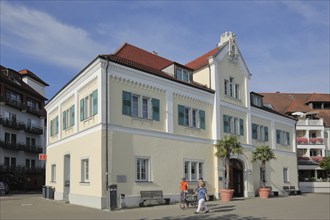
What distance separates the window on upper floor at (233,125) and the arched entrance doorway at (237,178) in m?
2.32

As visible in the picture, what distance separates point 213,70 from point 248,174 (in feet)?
29.5

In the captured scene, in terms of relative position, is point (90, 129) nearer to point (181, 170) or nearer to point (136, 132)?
point (136, 132)

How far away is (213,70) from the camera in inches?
1150

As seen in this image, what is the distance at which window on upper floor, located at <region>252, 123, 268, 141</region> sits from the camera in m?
33.9

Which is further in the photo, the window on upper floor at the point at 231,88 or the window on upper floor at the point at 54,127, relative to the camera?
the window on upper floor at the point at 231,88

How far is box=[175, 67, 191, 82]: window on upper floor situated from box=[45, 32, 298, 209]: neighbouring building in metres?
0.07

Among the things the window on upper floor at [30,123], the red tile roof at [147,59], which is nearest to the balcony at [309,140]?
the red tile roof at [147,59]

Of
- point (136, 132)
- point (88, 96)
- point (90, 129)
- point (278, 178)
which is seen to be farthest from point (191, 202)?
point (278, 178)

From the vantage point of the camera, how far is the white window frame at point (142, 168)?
2269cm

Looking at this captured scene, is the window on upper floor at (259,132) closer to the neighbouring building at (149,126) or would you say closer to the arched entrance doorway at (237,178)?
the neighbouring building at (149,126)

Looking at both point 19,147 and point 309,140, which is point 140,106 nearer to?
point 19,147

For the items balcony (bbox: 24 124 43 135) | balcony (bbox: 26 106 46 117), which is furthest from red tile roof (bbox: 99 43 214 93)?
balcony (bbox: 26 106 46 117)

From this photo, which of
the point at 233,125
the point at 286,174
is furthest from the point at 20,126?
the point at 286,174

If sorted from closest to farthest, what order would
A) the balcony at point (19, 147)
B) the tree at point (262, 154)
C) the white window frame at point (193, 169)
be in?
1. the white window frame at point (193, 169)
2. the tree at point (262, 154)
3. the balcony at point (19, 147)
